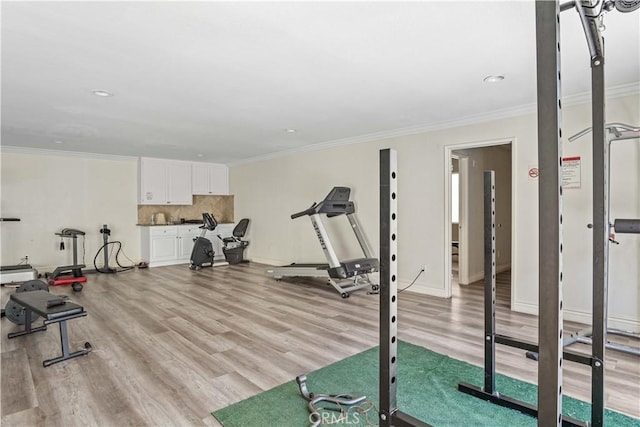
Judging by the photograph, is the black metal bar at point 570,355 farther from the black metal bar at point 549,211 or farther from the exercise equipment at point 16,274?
the exercise equipment at point 16,274

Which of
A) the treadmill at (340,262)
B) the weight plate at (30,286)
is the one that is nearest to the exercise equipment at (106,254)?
the weight plate at (30,286)

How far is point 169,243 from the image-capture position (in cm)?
753

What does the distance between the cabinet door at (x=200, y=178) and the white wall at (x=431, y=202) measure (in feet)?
3.18

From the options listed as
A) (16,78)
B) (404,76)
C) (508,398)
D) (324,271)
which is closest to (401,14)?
(404,76)

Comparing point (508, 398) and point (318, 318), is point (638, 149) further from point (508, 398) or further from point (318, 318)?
point (318, 318)

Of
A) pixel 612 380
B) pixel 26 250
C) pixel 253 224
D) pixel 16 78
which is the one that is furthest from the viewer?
pixel 253 224

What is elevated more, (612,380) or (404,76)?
(404,76)

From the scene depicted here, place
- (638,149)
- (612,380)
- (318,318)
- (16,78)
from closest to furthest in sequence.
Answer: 1. (612,380)
2. (16,78)
3. (638,149)
4. (318,318)

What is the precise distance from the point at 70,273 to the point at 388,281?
6.49m

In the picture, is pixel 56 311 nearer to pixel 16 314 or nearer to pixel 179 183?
pixel 16 314

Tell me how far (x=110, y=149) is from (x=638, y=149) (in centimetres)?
749

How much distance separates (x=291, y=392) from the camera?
2.28 metres

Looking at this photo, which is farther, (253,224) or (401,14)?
(253,224)

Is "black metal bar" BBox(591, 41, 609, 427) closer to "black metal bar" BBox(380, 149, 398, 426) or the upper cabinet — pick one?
"black metal bar" BBox(380, 149, 398, 426)
